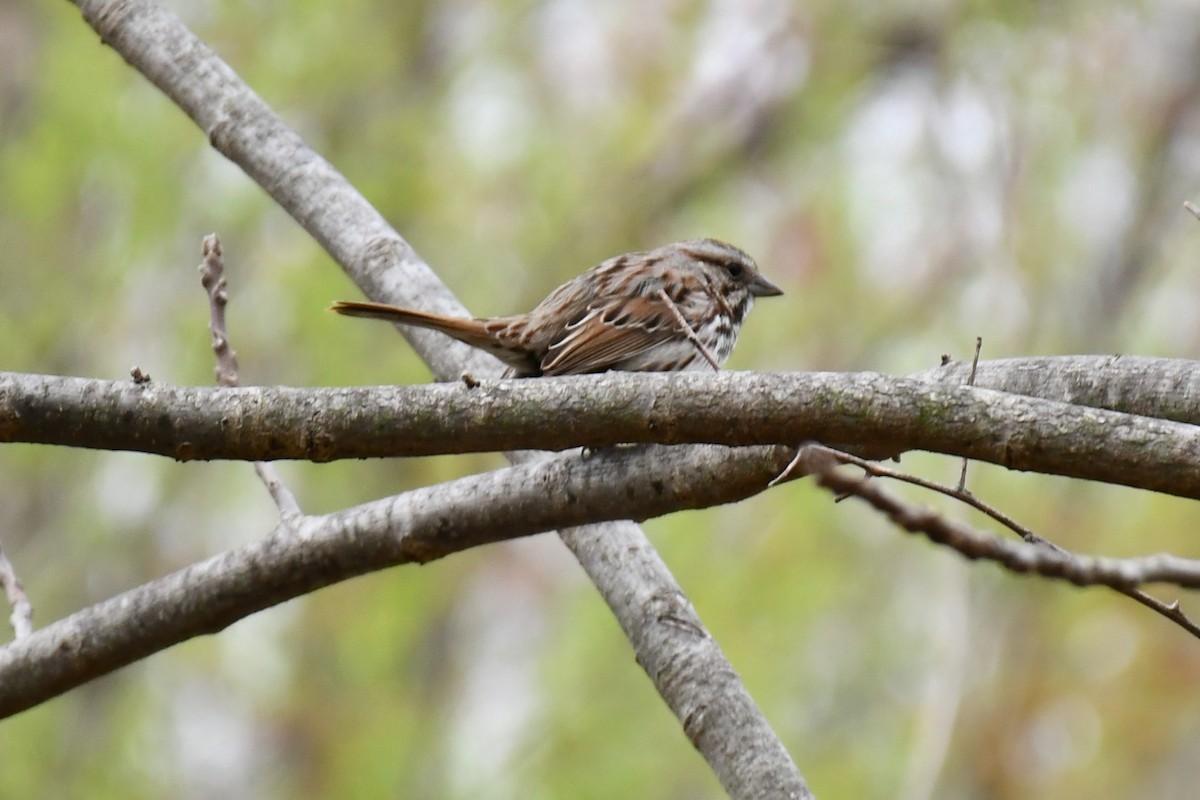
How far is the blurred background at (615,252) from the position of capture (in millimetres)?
6723

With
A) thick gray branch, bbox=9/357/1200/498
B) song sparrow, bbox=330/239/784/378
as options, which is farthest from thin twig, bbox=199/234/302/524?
thick gray branch, bbox=9/357/1200/498

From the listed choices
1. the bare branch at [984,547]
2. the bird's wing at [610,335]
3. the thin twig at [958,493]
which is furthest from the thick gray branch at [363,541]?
the bird's wing at [610,335]

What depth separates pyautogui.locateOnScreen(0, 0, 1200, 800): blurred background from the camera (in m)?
6.72

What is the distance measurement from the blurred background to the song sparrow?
2515 millimetres

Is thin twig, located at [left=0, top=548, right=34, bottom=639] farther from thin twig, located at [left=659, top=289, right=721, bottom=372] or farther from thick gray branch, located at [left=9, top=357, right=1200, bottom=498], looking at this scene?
thin twig, located at [left=659, top=289, right=721, bottom=372]

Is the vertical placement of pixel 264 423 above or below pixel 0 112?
below

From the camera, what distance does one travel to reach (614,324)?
4039mm

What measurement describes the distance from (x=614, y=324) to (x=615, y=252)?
3274mm

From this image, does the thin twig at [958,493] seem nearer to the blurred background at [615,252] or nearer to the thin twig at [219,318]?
the thin twig at [219,318]

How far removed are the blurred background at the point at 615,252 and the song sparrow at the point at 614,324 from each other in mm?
2515

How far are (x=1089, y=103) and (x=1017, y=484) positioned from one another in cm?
219

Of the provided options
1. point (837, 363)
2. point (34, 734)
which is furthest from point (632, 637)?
point (837, 363)

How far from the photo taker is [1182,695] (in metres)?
6.93

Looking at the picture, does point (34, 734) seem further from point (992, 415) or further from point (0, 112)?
point (992, 415)
